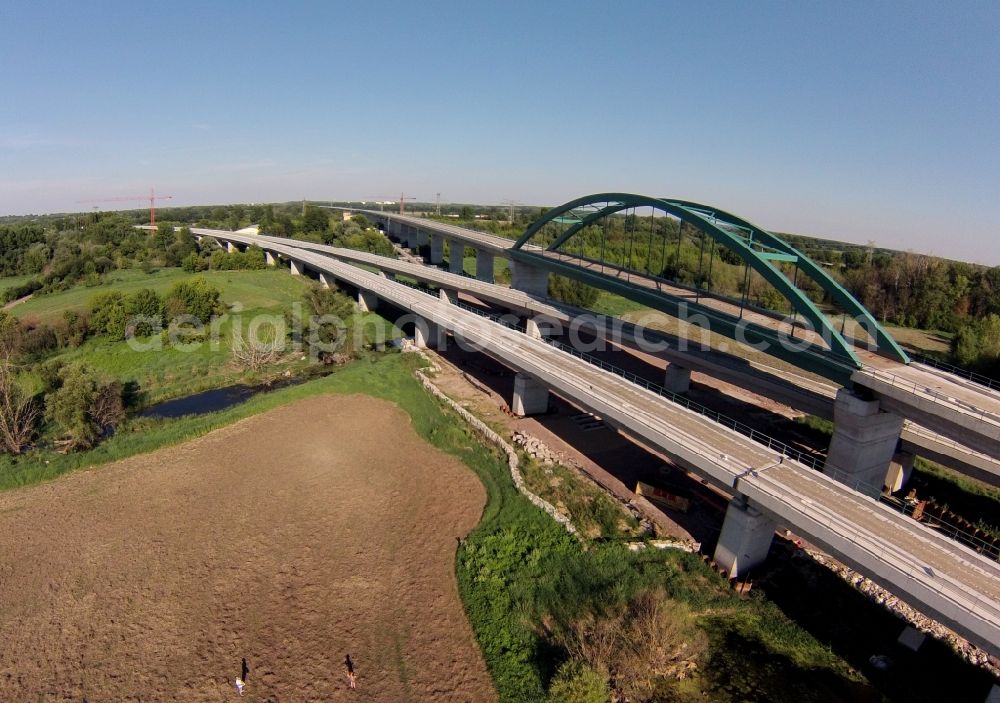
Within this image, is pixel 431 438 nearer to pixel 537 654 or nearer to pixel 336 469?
pixel 336 469

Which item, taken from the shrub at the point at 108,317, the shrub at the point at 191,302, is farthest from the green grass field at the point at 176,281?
the shrub at the point at 108,317

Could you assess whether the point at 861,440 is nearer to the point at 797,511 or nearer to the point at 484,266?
the point at 797,511

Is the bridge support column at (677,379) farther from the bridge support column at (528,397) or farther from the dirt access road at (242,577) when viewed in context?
the dirt access road at (242,577)

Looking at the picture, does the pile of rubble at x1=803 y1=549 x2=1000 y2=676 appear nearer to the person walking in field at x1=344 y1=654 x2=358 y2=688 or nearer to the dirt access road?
the dirt access road

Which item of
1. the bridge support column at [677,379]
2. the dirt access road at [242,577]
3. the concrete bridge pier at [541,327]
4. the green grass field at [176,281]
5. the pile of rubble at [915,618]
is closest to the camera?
the dirt access road at [242,577]

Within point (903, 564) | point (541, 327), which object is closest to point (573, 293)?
point (541, 327)

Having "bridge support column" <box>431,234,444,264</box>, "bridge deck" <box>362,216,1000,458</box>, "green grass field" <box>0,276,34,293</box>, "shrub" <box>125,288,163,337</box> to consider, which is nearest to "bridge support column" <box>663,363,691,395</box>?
"bridge deck" <box>362,216,1000,458</box>
